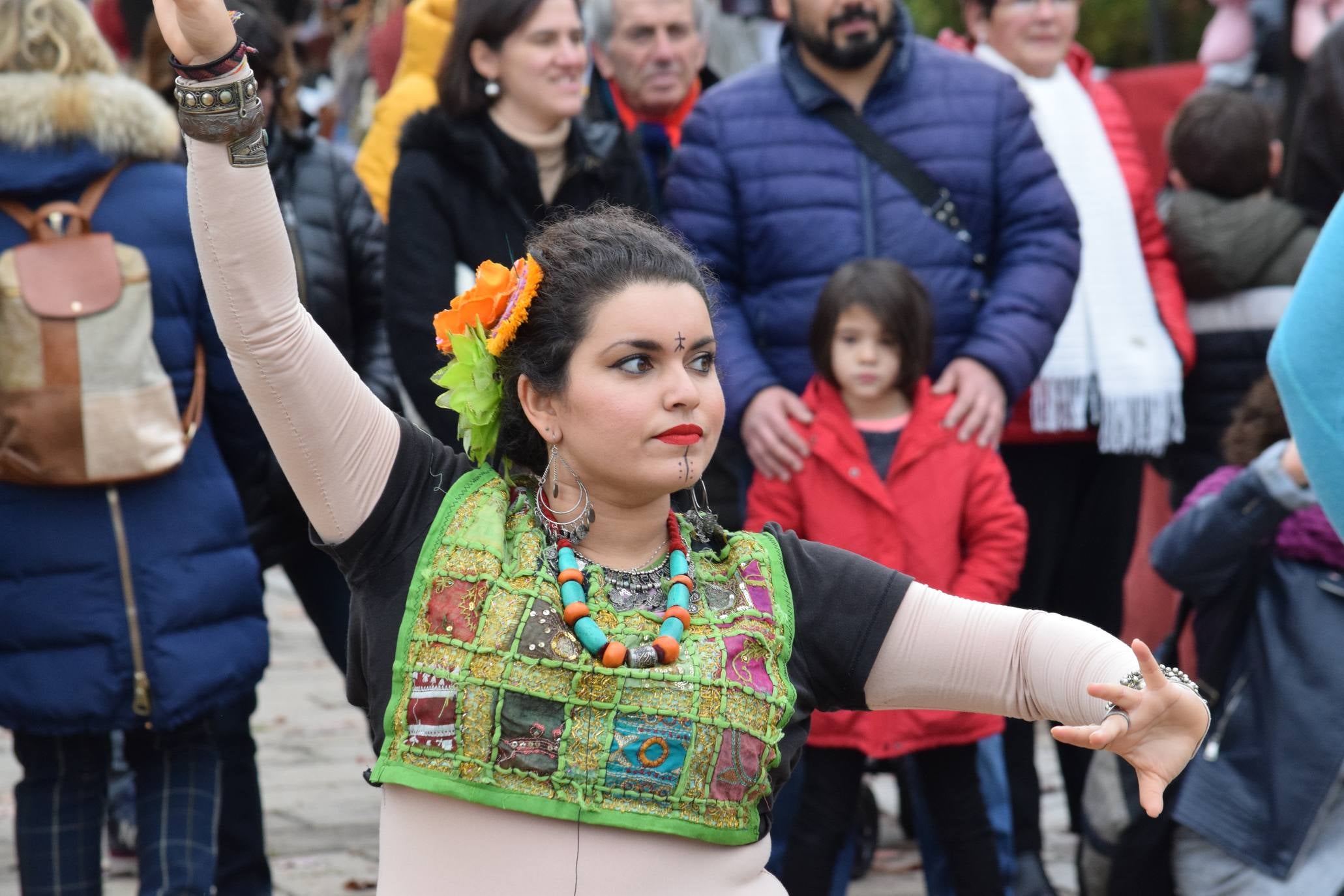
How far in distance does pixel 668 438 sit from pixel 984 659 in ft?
1.76

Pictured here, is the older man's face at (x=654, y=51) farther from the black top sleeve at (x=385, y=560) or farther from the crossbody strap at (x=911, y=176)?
the black top sleeve at (x=385, y=560)

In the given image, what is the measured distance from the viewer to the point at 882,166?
4586 millimetres

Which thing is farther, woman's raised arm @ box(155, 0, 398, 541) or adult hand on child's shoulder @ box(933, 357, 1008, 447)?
adult hand on child's shoulder @ box(933, 357, 1008, 447)

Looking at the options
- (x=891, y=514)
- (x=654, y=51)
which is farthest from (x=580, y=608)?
(x=654, y=51)

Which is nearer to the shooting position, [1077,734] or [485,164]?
[1077,734]

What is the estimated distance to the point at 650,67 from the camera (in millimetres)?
5367

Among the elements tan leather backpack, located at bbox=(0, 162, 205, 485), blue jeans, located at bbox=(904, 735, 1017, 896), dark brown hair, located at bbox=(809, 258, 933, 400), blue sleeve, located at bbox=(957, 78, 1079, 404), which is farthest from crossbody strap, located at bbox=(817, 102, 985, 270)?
tan leather backpack, located at bbox=(0, 162, 205, 485)

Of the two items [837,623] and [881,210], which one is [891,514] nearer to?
[881,210]

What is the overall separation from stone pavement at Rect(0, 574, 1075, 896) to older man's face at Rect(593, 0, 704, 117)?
7.14 feet

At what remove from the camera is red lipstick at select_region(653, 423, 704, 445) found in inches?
98.7

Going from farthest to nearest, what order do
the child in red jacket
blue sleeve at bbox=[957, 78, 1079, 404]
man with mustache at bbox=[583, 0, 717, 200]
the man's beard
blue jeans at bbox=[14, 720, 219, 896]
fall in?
1. man with mustache at bbox=[583, 0, 717, 200]
2. the man's beard
3. blue sleeve at bbox=[957, 78, 1079, 404]
4. the child in red jacket
5. blue jeans at bbox=[14, 720, 219, 896]

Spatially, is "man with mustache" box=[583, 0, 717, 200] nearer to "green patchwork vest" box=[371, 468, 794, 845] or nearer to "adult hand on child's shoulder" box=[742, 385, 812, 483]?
A: "adult hand on child's shoulder" box=[742, 385, 812, 483]

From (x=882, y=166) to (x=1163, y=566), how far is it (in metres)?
1.24

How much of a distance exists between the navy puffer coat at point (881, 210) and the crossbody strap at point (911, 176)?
0.06 ft
